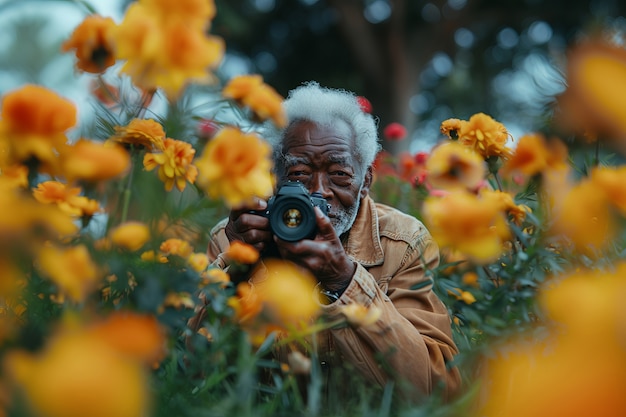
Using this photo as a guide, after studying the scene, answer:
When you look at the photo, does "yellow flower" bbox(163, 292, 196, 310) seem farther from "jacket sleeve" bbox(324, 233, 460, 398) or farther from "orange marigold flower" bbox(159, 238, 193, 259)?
"jacket sleeve" bbox(324, 233, 460, 398)

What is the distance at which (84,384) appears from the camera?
19.2 inches

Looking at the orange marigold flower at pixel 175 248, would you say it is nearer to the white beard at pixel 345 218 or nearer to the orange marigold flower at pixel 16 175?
the orange marigold flower at pixel 16 175

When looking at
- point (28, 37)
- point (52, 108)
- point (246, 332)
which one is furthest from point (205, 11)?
point (28, 37)

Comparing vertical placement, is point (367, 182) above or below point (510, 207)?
above

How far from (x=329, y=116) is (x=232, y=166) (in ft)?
4.17

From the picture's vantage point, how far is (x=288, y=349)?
1513 millimetres

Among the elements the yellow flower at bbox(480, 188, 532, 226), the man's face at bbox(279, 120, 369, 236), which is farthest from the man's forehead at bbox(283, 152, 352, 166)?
the yellow flower at bbox(480, 188, 532, 226)

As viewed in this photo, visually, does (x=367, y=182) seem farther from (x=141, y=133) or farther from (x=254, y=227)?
(x=141, y=133)

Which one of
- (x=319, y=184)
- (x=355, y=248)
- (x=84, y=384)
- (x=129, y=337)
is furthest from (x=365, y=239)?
(x=84, y=384)

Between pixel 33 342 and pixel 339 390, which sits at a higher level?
pixel 339 390

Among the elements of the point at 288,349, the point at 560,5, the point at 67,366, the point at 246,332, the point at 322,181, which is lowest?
the point at 67,366

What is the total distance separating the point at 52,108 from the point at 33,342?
0.27 m

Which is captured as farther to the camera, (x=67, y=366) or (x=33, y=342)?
(x=33, y=342)

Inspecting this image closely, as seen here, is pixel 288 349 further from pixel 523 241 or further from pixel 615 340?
pixel 615 340
